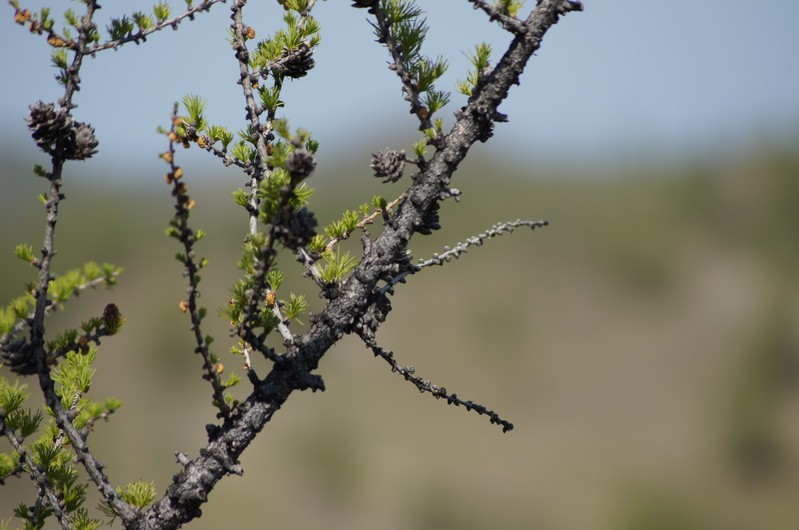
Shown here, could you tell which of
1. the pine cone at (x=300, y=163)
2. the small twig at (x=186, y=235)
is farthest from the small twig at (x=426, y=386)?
the pine cone at (x=300, y=163)

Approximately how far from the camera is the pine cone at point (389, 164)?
2271mm

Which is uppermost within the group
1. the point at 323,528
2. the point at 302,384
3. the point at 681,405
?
the point at 681,405

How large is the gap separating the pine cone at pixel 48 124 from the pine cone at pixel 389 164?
0.91 metres

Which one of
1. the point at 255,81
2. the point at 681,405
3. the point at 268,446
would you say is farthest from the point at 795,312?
the point at 255,81

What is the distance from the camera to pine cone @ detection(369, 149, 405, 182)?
227 cm

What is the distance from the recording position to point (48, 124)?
2080 mm

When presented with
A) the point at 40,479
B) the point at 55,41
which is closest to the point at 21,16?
the point at 55,41

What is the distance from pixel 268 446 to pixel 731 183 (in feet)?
89.9

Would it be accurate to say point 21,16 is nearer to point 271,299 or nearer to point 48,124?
point 48,124

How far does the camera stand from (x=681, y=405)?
32188 mm

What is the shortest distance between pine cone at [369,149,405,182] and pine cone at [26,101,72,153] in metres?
0.91

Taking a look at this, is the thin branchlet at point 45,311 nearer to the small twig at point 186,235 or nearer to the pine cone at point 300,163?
the small twig at point 186,235

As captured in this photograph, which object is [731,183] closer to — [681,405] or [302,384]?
[681,405]

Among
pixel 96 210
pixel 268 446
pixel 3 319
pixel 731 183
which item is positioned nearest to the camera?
pixel 3 319
